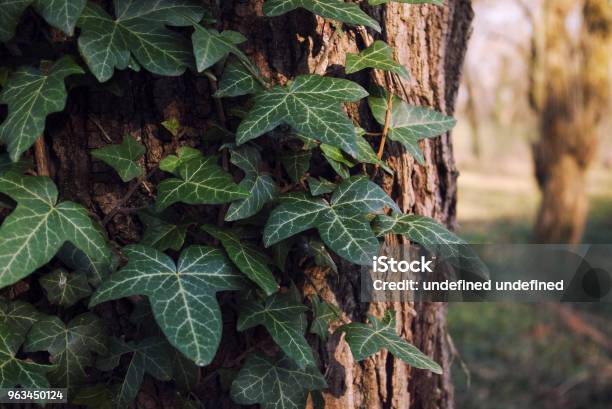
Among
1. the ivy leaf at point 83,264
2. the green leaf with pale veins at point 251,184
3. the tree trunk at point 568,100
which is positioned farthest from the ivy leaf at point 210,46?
the tree trunk at point 568,100

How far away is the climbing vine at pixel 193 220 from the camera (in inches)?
32.5

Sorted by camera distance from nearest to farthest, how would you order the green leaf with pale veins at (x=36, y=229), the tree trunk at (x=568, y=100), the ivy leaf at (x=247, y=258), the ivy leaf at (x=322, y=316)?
1. the green leaf with pale veins at (x=36, y=229)
2. the ivy leaf at (x=247, y=258)
3. the ivy leaf at (x=322, y=316)
4. the tree trunk at (x=568, y=100)

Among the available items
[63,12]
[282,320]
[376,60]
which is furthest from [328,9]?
[282,320]

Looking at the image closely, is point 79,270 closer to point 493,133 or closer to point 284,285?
point 284,285

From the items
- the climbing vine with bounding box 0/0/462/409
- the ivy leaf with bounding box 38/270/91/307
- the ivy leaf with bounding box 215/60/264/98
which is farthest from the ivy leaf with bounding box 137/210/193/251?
the ivy leaf with bounding box 215/60/264/98

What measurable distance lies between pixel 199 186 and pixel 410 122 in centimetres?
42

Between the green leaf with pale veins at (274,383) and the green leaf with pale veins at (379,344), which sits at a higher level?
the green leaf with pale veins at (379,344)

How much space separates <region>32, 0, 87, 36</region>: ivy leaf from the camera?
30.8 inches

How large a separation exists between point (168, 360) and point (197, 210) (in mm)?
258

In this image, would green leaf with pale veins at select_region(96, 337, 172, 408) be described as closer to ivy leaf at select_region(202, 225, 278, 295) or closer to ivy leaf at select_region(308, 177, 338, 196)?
ivy leaf at select_region(202, 225, 278, 295)

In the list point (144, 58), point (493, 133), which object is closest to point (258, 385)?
point (144, 58)

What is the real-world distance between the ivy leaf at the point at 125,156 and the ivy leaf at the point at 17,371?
0.33 metres

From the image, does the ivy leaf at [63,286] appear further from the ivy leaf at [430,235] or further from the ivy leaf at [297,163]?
the ivy leaf at [430,235]

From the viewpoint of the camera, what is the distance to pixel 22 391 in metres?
0.91
